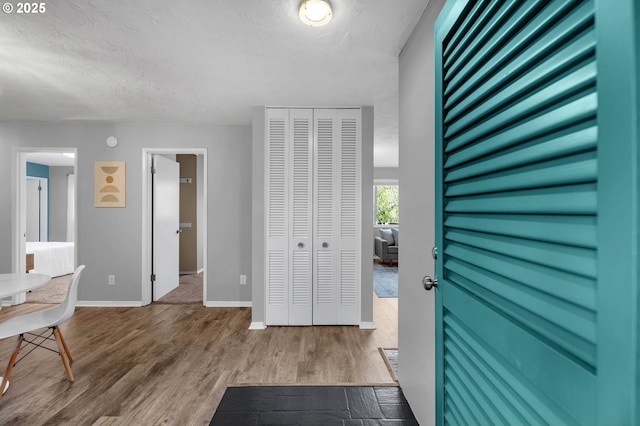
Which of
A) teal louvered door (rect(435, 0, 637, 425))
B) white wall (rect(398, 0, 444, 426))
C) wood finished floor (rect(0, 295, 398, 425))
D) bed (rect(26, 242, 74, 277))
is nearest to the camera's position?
teal louvered door (rect(435, 0, 637, 425))

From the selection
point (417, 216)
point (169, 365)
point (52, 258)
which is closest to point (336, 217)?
point (417, 216)

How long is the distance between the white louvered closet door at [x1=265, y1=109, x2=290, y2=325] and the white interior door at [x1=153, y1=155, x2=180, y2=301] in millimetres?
1882

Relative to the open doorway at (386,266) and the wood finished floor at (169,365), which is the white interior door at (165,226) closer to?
the wood finished floor at (169,365)

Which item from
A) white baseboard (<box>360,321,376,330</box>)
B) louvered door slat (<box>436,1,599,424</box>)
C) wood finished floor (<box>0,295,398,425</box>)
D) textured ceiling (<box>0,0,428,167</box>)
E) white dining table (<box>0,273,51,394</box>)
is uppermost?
textured ceiling (<box>0,0,428,167</box>)

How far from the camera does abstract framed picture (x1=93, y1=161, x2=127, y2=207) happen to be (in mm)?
4027

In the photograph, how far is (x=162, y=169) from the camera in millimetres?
4414

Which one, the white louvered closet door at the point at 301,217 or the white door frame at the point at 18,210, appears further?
the white door frame at the point at 18,210

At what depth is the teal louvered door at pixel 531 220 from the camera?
447 millimetres

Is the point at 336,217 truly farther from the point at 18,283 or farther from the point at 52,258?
the point at 52,258

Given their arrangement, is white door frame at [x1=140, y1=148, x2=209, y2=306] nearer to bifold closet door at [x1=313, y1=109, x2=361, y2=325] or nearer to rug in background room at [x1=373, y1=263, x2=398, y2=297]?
bifold closet door at [x1=313, y1=109, x2=361, y2=325]

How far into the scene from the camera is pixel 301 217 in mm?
3352

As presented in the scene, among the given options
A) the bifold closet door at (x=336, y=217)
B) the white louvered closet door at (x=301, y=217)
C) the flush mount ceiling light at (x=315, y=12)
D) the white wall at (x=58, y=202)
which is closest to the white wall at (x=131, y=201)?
the white louvered closet door at (x=301, y=217)

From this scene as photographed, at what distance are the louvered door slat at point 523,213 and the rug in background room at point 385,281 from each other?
399 centimetres

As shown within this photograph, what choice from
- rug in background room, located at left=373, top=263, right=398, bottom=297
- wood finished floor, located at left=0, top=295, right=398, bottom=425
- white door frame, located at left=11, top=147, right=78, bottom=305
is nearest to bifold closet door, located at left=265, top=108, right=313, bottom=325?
wood finished floor, located at left=0, top=295, right=398, bottom=425
